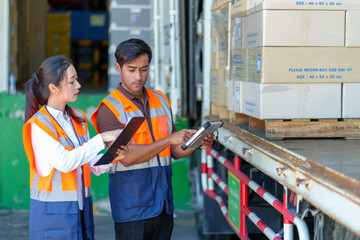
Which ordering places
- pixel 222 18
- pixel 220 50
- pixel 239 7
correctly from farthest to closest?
pixel 220 50 → pixel 222 18 → pixel 239 7

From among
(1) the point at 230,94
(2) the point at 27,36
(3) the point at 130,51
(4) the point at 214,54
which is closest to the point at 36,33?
(2) the point at 27,36

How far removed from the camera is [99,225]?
616cm

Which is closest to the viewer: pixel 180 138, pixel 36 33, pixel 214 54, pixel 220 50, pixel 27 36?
pixel 180 138

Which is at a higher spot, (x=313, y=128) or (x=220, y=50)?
(x=220, y=50)

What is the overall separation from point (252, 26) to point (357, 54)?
0.69 meters

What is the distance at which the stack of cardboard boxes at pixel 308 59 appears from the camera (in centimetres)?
336

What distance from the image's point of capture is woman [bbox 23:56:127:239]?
2.86 meters

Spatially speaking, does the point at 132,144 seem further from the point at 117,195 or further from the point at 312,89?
the point at 312,89

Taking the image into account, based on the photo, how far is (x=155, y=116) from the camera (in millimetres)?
3436

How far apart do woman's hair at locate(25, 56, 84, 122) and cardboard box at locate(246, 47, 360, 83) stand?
3.97 ft

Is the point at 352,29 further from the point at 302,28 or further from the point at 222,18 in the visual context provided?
the point at 222,18

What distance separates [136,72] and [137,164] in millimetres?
557

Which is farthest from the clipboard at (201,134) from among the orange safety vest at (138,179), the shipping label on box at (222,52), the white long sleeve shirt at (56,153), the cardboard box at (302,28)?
the shipping label on box at (222,52)

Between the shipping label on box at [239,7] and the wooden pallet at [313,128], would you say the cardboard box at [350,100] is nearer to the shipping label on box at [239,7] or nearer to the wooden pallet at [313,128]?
the wooden pallet at [313,128]
